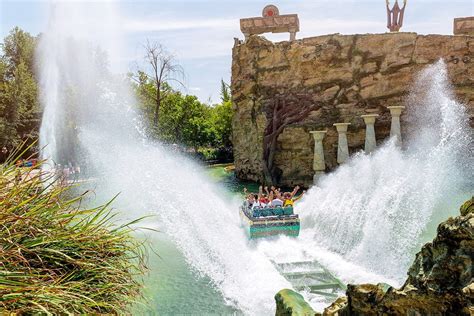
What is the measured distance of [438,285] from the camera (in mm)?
3168

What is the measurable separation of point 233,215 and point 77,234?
43.6 feet

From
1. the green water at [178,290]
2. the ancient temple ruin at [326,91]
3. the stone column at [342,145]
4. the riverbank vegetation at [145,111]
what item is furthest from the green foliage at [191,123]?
the green water at [178,290]

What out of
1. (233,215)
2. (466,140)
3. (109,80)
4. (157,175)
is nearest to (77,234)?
(233,215)

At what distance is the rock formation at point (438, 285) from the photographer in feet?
10.0

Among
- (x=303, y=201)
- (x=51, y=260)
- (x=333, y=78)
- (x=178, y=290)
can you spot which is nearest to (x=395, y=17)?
(x=333, y=78)

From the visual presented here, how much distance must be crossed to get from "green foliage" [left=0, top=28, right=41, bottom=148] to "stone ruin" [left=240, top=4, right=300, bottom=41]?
14.5 m

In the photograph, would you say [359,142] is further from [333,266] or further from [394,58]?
[333,266]

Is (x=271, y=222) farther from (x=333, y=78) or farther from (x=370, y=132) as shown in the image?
(x=333, y=78)

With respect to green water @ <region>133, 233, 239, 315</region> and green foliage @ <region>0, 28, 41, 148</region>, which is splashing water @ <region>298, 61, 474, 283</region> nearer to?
green water @ <region>133, 233, 239, 315</region>

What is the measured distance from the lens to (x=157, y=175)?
64.6 feet

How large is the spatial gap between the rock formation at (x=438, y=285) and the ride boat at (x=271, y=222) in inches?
353

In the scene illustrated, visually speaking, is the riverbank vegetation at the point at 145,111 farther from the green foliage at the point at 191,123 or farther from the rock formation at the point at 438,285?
the rock formation at the point at 438,285

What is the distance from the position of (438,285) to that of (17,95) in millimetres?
32381

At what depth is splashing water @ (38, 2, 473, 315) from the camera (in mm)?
10633
